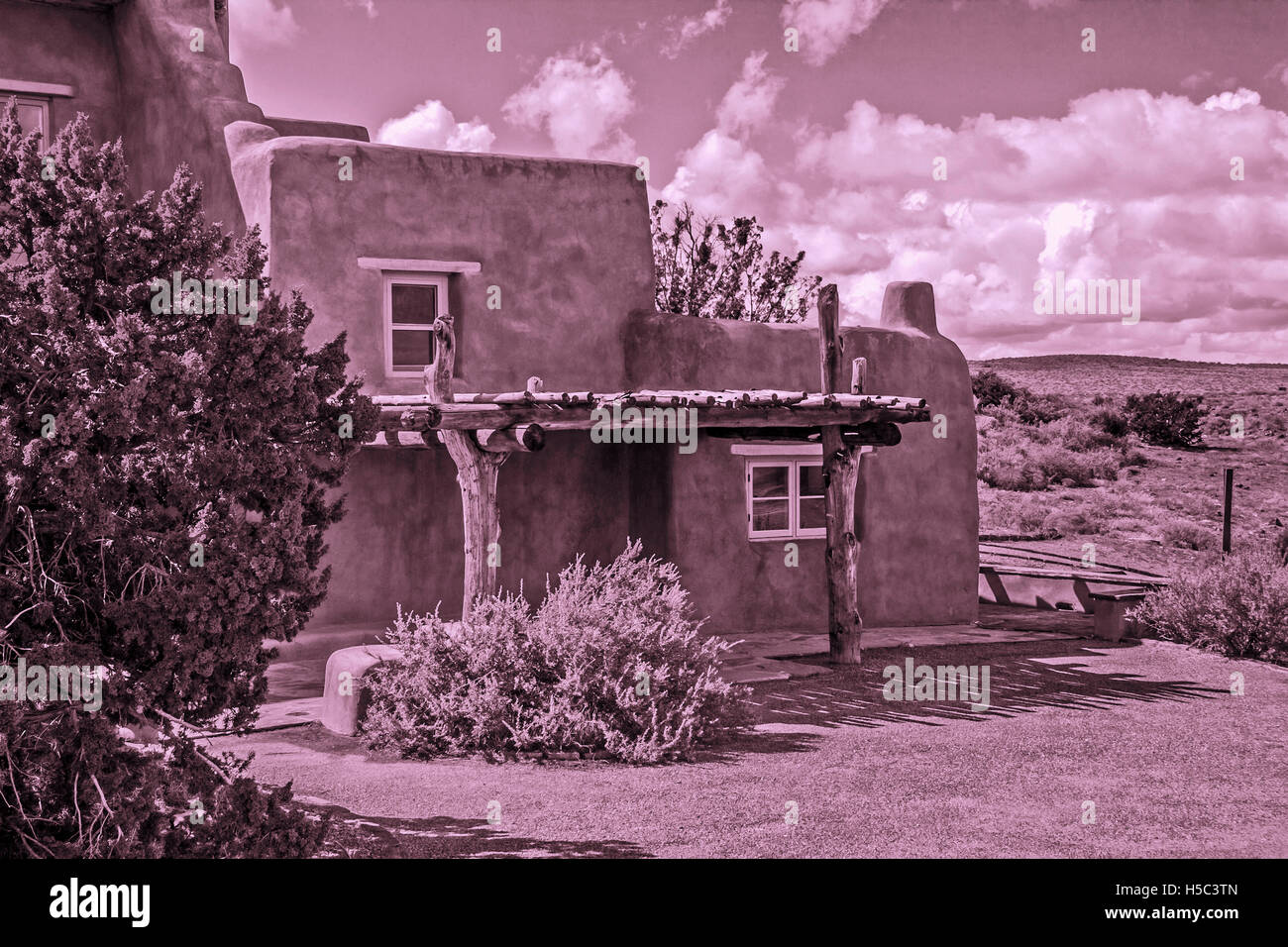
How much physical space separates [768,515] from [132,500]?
10.2 m

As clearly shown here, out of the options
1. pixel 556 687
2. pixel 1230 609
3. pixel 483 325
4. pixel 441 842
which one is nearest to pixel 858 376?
pixel 483 325

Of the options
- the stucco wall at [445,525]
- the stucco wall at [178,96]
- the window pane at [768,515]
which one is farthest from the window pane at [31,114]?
the window pane at [768,515]

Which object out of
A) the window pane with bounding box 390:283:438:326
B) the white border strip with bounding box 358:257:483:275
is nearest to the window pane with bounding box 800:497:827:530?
the white border strip with bounding box 358:257:483:275

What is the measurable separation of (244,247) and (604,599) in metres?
4.60

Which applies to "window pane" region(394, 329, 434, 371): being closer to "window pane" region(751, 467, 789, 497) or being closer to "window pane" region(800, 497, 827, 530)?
"window pane" region(751, 467, 789, 497)

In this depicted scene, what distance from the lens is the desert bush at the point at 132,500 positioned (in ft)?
18.4

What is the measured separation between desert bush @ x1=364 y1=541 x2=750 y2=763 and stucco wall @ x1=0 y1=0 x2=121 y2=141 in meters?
8.10

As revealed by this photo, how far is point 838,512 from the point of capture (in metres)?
13.4

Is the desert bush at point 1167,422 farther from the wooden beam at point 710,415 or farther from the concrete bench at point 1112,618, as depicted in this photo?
the wooden beam at point 710,415

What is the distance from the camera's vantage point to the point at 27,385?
18.8ft

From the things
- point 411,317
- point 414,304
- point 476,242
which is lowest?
point 411,317

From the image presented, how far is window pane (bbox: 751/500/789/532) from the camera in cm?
1525

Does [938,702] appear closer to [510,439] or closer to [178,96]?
[510,439]
